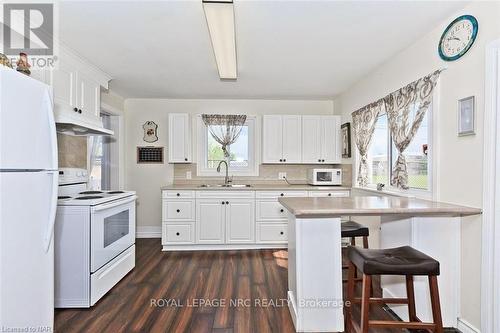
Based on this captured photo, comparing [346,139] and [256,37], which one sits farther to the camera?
[346,139]

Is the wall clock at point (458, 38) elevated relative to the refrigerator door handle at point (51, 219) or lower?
elevated

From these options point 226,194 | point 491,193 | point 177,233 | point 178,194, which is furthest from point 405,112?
point 177,233

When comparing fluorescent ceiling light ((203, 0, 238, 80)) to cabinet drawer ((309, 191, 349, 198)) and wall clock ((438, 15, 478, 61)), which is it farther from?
cabinet drawer ((309, 191, 349, 198))

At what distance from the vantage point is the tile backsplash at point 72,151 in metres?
2.65

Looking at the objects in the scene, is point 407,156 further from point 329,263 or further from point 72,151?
point 72,151

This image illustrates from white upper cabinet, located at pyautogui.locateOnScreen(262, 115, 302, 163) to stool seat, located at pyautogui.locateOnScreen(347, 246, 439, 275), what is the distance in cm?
246

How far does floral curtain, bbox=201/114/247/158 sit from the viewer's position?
13.3 ft

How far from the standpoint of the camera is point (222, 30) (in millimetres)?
1899

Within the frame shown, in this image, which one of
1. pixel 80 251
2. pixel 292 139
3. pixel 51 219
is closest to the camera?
pixel 51 219

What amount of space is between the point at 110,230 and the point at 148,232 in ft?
5.98

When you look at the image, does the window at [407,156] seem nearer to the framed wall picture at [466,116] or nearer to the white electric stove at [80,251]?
the framed wall picture at [466,116]

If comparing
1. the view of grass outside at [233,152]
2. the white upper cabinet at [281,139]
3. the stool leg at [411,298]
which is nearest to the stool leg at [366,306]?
the stool leg at [411,298]

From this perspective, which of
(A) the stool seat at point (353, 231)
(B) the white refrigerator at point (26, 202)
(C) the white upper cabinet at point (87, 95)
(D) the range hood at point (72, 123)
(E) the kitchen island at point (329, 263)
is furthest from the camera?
(C) the white upper cabinet at point (87, 95)

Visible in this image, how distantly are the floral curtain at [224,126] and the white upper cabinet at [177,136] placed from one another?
348mm
